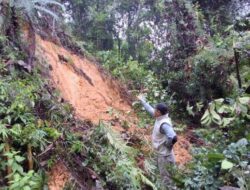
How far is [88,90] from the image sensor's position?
8.16 m

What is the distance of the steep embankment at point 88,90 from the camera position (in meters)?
7.36

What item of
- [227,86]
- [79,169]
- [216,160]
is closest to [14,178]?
[79,169]

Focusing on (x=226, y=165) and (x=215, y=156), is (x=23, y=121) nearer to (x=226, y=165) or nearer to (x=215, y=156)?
(x=215, y=156)

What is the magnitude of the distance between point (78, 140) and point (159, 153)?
1414 millimetres

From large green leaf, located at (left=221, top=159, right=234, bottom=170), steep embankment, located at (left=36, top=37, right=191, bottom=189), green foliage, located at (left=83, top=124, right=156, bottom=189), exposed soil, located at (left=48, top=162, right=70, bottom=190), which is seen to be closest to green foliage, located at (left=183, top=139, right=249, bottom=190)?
large green leaf, located at (left=221, top=159, right=234, bottom=170)

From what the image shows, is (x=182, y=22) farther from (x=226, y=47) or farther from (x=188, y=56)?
(x=226, y=47)

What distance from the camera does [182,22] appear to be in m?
10.9

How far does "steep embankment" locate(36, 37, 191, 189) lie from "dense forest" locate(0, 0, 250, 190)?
3 centimetres

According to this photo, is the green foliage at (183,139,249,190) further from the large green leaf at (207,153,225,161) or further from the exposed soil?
the exposed soil

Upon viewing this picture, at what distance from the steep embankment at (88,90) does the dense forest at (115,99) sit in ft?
0.10

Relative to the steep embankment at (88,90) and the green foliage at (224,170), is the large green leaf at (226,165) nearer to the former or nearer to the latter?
the green foliage at (224,170)

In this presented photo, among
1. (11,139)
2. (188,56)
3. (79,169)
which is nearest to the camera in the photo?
(11,139)

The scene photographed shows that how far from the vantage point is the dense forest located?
4.68 metres

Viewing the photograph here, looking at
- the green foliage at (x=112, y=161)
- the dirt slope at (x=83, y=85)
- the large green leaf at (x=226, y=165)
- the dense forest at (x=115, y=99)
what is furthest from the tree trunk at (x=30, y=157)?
the large green leaf at (x=226, y=165)
